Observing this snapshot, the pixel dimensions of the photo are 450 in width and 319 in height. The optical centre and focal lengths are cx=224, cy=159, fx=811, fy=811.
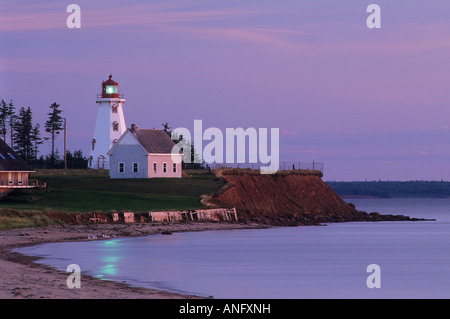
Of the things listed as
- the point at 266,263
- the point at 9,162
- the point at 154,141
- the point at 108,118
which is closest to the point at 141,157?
the point at 154,141

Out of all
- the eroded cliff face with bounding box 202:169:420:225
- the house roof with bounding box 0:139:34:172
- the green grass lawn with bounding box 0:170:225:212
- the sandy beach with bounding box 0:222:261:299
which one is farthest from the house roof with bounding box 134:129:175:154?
the sandy beach with bounding box 0:222:261:299

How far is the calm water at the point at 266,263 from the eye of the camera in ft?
104

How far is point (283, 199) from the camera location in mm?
91375

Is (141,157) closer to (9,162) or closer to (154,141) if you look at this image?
(154,141)

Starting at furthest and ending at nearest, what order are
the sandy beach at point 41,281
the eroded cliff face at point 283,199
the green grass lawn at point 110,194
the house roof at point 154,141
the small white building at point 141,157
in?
the house roof at point 154,141
the small white building at point 141,157
the eroded cliff face at point 283,199
the green grass lawn at point 110,194
the sandy beach at point 41,281

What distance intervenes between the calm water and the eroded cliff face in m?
13.7

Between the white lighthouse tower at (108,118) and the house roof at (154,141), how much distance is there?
8960 millimetres

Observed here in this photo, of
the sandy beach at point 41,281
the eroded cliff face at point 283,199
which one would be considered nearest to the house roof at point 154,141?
the eroded cliff face at point 283,199

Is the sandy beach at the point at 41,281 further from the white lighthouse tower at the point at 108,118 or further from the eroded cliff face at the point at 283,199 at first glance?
the white lighthouse tower at the point at 108,118

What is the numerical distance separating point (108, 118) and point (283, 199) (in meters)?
25.0

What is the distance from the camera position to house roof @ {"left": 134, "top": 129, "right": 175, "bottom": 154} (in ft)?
294

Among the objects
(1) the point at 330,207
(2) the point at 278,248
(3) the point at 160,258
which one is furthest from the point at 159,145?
(3) the point at 160,258

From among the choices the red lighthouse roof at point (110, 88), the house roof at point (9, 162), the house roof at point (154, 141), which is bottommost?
the house roof at point (9, 162)

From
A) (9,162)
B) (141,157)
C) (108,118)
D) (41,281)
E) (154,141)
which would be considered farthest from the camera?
(108,118)
